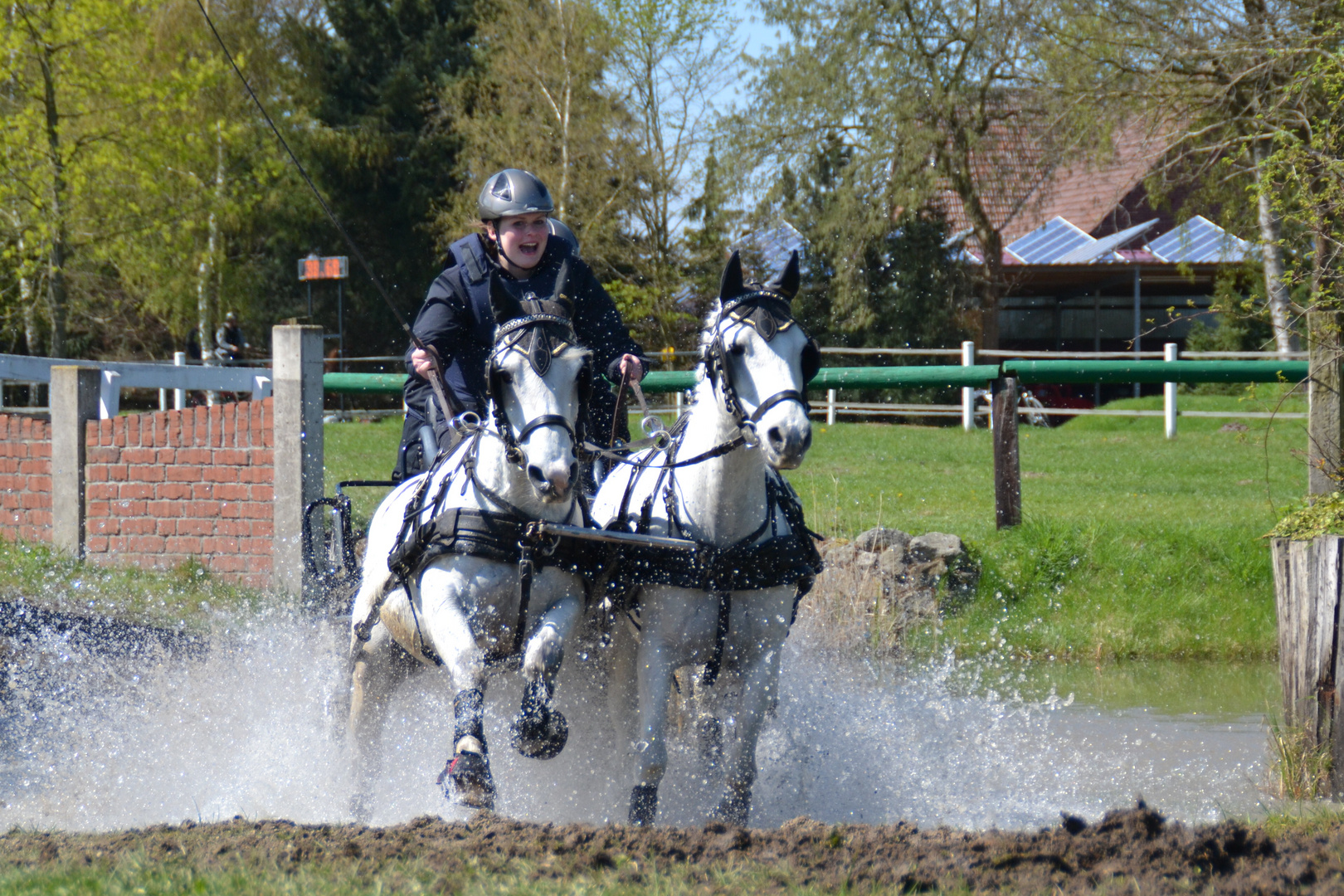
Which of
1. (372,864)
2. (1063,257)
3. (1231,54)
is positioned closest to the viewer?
(372,864)

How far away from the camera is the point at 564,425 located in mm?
3529

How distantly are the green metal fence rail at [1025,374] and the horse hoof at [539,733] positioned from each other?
447cm

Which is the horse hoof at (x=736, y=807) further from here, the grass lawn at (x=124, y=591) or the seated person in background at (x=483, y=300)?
the grass lawn at (x=124, y=591)

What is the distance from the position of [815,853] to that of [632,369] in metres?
2.07

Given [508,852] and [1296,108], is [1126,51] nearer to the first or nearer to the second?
[1296,108]

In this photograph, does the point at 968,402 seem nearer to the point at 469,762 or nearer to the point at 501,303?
the point at 501,303

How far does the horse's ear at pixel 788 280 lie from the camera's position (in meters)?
3.82

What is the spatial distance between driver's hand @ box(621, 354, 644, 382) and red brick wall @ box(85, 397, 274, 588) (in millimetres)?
3793

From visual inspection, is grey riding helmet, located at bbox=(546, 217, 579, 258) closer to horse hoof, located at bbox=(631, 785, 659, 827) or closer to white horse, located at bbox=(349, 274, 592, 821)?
white horse, located at bbox=(349, 274, 592, 821)

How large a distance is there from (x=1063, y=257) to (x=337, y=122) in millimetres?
16990

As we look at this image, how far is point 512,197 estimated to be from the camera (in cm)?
461

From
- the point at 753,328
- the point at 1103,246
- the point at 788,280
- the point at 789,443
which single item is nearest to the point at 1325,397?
the point at 788,280

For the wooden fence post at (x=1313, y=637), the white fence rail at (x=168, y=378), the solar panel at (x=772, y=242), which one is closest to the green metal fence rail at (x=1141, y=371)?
the wooden fence post at (x=1313, y=637)

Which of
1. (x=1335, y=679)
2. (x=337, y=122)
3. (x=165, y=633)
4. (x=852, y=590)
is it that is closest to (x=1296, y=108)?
(x=852, y=590)
